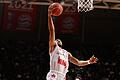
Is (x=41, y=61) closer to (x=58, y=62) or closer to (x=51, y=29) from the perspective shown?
(x=58, y=62)

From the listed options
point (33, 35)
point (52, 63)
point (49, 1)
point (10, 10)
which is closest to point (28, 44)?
point (33, 35)

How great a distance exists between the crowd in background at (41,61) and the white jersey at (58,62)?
755cm

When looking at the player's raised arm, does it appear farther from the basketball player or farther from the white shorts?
the white shorts

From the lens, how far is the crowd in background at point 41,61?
13188 millimetres

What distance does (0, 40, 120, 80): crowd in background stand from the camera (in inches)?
519

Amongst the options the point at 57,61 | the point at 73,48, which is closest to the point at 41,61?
the point at 73,48

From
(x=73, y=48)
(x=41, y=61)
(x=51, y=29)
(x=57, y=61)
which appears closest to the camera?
(x=51, y=29)

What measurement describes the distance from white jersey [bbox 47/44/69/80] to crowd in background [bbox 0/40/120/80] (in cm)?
755

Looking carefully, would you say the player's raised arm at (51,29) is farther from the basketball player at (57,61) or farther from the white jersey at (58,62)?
the white jersey at (58,62)

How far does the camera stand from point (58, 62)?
199 inches

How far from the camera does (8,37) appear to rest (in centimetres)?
1477

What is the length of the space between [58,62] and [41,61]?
8767 millimetres

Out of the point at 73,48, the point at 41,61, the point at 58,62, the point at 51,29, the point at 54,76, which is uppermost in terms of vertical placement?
the point at 51,29

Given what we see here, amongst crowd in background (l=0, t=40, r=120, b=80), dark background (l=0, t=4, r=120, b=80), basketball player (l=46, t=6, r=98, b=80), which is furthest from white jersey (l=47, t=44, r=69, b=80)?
dark background (l=0, t=4, r=120, b=80)
